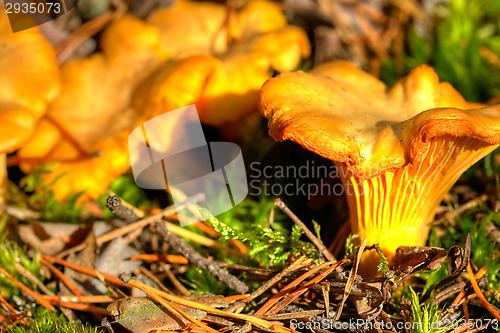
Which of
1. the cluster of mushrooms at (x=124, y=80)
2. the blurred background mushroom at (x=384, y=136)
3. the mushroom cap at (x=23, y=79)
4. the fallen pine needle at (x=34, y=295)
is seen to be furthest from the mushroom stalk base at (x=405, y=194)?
the mushroom cap at (x=23, y=79)

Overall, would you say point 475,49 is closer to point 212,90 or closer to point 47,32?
point 212,90

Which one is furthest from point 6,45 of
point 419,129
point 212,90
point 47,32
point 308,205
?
point 419,129

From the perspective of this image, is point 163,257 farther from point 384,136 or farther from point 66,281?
point 384,136

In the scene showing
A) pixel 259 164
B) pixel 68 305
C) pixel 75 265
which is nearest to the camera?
pixel 68 305

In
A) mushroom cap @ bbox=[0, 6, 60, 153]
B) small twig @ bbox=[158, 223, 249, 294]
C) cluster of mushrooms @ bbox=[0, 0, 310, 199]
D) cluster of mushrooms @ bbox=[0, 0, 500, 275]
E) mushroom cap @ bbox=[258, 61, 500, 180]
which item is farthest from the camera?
cluster of mushrooms @ bbox=[0, 0, 310, 199]

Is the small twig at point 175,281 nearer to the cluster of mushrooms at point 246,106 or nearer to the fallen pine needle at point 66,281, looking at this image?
the fallen pine needle at point 66,281

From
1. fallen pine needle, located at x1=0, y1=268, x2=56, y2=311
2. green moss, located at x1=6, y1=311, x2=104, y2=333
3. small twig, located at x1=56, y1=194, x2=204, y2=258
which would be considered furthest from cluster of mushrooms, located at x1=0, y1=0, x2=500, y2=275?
green moss, located at x1=6, y1=311, x2=104, y2=333

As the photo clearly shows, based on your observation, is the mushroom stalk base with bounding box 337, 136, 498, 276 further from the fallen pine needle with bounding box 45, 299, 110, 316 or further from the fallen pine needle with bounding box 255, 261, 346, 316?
the fallen pine needle with bounding box 45, 299, 110, 316

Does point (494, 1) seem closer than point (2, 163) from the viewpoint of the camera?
No
